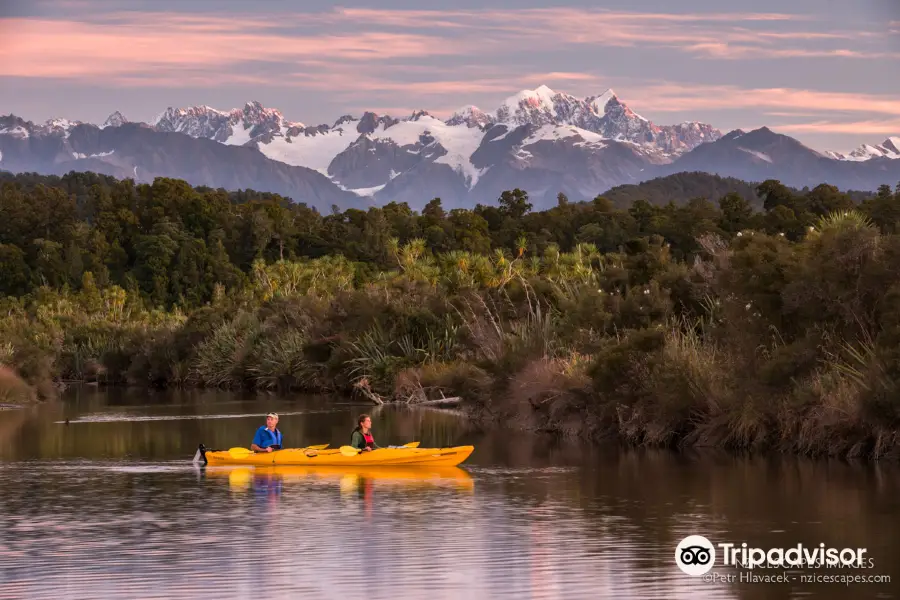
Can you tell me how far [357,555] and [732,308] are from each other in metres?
16.6

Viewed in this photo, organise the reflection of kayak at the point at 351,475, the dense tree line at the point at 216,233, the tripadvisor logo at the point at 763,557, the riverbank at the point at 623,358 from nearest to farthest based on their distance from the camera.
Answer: the tripadvisor logo at the point at 763,557, the reflection of kayak at the point at 351,475, the riverbank at the point at 623,358, the dense tree line at the point at 216,233

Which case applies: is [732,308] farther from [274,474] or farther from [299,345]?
[299,345]

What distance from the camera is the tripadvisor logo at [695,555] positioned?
60.0 feet

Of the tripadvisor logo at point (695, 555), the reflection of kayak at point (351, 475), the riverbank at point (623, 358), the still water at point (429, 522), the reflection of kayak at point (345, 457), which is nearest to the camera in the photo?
the still water at point (429, 522)

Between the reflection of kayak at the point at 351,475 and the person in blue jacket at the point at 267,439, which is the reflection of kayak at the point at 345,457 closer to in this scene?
the reflection of kayak at the point at 351,475

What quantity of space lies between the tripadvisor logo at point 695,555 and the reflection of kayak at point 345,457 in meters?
9.89

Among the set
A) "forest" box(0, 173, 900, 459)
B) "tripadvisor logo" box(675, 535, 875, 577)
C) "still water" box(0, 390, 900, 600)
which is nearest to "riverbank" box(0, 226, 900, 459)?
"forest" box(0, 173, 900, 459)

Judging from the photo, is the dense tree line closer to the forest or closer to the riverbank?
the forest

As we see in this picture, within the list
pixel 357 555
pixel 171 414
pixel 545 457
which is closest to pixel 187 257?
pixel 171 414

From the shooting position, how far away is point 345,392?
6394 cm

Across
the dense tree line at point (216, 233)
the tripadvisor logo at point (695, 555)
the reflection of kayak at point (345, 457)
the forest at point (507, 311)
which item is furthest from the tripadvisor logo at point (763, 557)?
the dense tree line at point (216, 233)

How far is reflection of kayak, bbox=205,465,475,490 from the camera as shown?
28.9 m

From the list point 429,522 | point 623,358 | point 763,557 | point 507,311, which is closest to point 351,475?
point 623,358

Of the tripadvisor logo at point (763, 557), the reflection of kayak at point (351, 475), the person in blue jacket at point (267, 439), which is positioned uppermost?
the person in blue jacket at point (267, 439)
